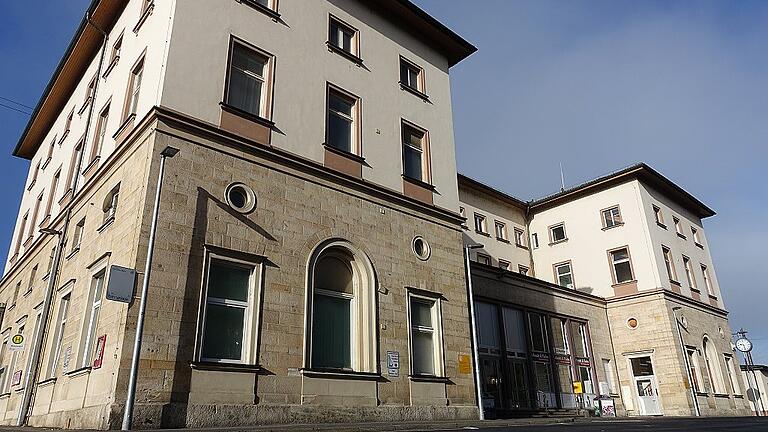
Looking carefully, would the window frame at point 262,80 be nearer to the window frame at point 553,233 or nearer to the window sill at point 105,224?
the window sill at point 105,224

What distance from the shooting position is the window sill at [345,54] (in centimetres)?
1596

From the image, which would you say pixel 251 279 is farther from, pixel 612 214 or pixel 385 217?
pixel 612 214

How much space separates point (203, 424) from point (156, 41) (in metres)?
8.66

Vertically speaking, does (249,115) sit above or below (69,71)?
below

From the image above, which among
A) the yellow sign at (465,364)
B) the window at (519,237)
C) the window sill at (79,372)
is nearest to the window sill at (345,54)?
the yellow sign at (465,364)

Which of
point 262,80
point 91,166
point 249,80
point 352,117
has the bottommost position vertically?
point 91,166

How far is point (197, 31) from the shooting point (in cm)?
1291

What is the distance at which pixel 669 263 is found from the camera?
29156 mm

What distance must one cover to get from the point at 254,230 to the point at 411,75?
371 inches

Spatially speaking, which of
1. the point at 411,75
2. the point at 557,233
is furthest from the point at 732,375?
the point at 411,75

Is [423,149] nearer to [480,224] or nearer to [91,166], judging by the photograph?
[91,166]

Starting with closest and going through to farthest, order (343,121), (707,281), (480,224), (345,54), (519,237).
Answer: (343,121) < (345,54) < (480,224) < (707,281) < (519,237)

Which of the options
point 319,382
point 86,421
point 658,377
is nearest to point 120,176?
point 86,421

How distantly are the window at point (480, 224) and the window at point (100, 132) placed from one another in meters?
19.1
